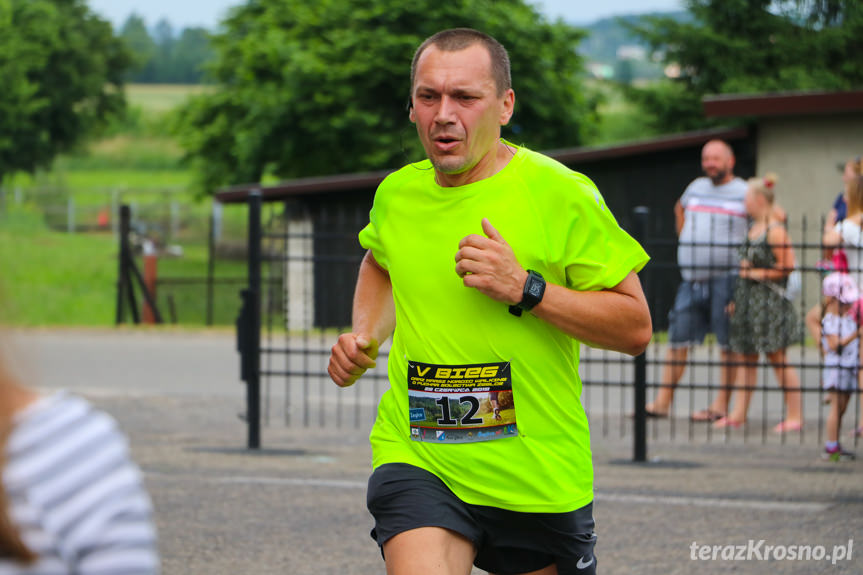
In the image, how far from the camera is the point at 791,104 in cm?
1903

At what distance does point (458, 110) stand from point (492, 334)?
58 centimetres

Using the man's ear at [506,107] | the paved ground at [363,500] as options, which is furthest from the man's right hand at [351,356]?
the paved ground at [363,500]

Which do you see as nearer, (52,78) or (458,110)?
(458,110)

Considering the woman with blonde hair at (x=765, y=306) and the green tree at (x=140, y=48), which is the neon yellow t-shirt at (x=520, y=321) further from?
the green tree at (x=140, y=48)

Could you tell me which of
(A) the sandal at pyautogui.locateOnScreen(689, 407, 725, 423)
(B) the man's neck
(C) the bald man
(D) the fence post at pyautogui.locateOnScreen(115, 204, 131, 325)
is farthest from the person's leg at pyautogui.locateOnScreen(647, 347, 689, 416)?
(D) the fence post at pyautogui.locateOnScreen(115, 204, 131, 325)

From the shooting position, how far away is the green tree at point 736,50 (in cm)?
3703

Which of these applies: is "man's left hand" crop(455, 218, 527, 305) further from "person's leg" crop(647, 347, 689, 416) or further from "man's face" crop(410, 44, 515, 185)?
"person's leg" crop(647, 347, 689, 416)

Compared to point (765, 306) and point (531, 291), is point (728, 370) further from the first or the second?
point (531, 291)

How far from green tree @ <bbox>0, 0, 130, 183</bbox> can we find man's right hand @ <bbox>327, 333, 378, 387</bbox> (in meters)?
49.3

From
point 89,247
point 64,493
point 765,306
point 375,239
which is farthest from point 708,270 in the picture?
point 89,247

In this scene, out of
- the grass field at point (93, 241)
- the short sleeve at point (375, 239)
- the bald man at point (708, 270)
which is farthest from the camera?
the grass field at point (93, 241)

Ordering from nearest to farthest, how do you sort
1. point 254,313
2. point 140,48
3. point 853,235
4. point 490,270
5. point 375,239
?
point 490,270
point 375,239
point 853,235
point 254,313
point 140,48

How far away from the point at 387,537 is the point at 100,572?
190 centimetres

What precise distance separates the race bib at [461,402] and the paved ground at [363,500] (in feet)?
8.30
